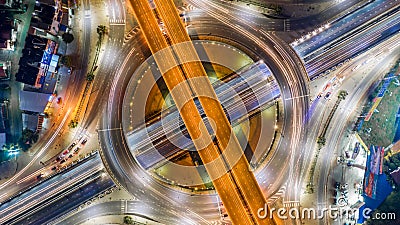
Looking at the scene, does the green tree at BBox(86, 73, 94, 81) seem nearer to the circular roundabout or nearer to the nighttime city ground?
the nighttime city ground

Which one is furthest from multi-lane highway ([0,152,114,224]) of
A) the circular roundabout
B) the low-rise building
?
the low-rise building

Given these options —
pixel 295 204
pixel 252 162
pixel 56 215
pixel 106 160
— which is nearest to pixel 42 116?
pixel 106 160

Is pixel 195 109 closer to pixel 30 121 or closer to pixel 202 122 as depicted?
pixel 202 122

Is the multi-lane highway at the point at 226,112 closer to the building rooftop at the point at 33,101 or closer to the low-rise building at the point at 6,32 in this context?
the building rooftop at the point at 33,101

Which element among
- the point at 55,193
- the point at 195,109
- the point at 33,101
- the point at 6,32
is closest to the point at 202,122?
the point at 195,109

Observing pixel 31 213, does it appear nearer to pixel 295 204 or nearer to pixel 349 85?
pixel 295 204
